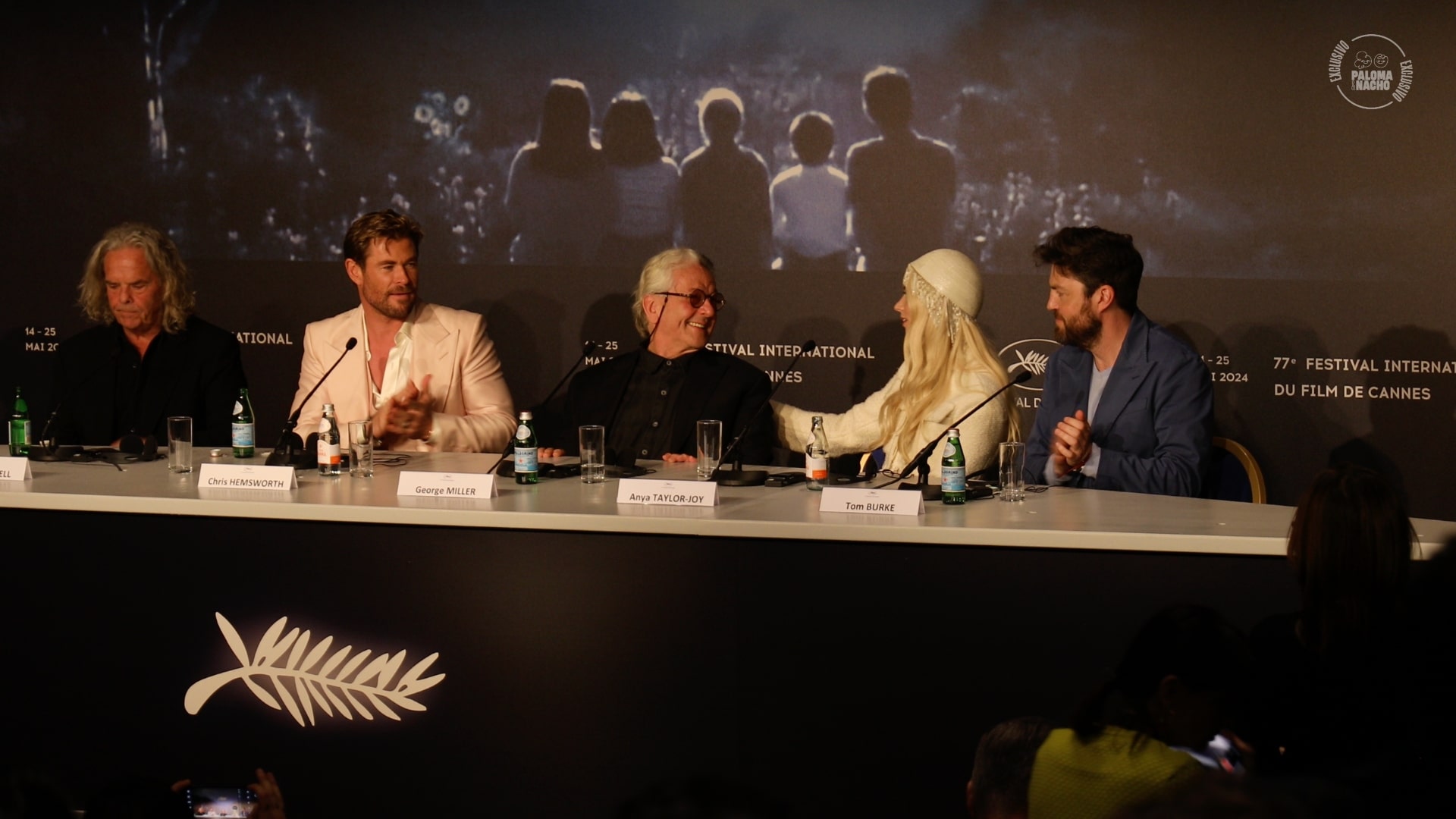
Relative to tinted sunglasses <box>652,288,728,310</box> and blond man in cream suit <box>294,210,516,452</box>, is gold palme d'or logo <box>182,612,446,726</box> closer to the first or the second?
blond man in cream suit <box>294,210,516,452</box>

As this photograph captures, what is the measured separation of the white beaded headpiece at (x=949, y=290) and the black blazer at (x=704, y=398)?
1.91ft

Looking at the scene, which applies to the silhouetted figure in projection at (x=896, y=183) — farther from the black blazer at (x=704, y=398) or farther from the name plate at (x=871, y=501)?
the name plate at (x=871, y=501)

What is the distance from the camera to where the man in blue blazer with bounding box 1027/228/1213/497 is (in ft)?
11.7

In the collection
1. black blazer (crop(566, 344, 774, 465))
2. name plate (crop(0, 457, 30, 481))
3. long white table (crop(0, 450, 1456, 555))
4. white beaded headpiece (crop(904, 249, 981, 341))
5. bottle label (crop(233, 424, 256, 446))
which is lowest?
long white table (crop(0, 450, 1456, 555))

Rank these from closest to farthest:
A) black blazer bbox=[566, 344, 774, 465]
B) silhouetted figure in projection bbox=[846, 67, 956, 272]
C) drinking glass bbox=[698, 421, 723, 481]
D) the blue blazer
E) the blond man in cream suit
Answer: drinking glass bbox=[698, 421, 723, 481], the blue blazer, black blazer bbox=[566, 344, 774, 465], the blond man in cream suit, silhouetted figure in projection bbox=[846, 67, 956, 272]

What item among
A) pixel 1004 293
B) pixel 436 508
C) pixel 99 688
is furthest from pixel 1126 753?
pixel 1004 293

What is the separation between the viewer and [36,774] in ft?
3.86

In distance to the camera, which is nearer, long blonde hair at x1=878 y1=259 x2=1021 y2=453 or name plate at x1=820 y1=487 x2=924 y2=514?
name plate at x1=820 y1=487 x2=924 y2=514

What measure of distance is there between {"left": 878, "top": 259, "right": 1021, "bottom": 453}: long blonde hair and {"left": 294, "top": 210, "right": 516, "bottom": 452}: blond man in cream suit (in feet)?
4.29

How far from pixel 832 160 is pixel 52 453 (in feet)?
9.59

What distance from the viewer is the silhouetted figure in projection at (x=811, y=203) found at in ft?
17.0

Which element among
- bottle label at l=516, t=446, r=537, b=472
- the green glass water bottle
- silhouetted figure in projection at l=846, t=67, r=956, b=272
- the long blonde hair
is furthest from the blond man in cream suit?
the green glass water bottle

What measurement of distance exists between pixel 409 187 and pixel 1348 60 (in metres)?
3.58

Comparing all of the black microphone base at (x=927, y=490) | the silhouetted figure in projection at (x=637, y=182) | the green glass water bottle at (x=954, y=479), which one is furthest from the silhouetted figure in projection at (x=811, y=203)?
the green glass water bottle at (x=954, y=479)
